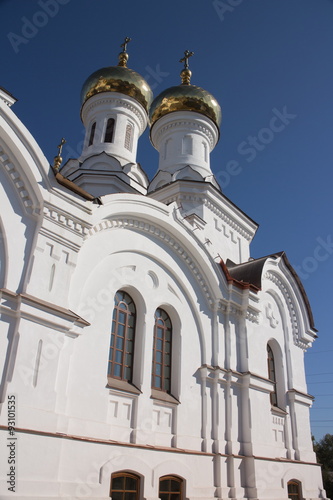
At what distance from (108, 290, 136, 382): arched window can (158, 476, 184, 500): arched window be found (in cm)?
187

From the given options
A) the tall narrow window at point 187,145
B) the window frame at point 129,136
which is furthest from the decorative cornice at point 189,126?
the window frame at point 129,136

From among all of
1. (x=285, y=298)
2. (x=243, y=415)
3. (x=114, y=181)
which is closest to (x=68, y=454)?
(x=243, y=415)

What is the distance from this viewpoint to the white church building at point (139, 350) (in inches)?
244

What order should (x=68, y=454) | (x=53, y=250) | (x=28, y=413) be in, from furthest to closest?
(x=53, y=250) < (x=68, y=454) < (x=28, y=413)

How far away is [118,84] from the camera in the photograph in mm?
16203

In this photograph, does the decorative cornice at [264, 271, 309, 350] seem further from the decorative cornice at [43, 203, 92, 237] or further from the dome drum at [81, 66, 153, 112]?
the dome drum at [81, 66, 153, 112]

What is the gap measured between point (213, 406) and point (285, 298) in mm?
4616

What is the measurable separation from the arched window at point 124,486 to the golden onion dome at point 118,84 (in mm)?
13181

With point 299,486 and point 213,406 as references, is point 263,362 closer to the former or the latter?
point 213,406

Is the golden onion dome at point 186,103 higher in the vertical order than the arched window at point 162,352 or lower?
higher

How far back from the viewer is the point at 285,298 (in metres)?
12.7

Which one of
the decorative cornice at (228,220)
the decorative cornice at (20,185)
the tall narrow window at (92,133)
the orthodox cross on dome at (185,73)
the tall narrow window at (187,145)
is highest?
the orthodox cross on dome at (185,73)

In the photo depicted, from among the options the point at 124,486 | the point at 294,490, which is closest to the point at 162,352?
the point at 124,486

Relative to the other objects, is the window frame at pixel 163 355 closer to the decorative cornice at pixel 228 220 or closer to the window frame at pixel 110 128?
the decorative cornice at pixel 228 220
